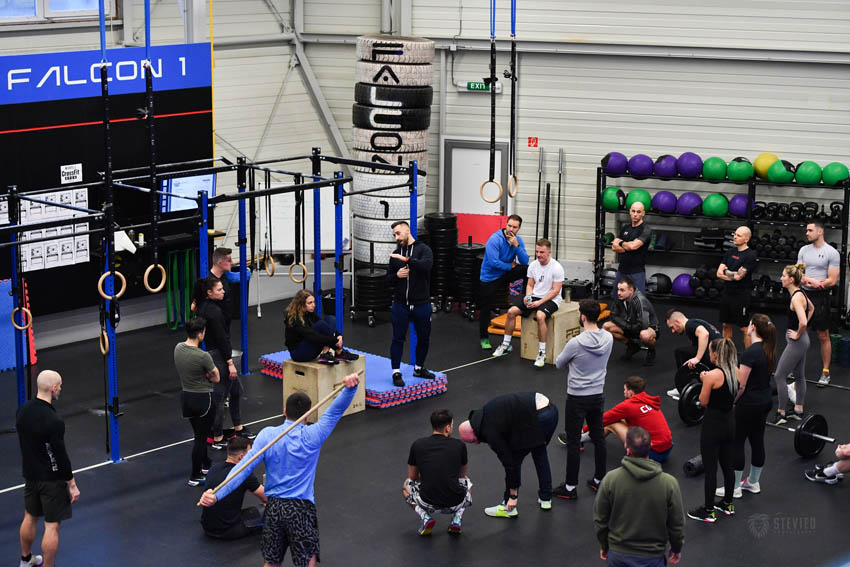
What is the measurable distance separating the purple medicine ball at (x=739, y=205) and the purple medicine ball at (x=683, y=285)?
0.99 m

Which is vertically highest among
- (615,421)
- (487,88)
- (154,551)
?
(487,88)

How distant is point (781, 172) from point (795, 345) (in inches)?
153

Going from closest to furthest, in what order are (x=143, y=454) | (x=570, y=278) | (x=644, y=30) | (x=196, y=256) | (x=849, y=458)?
(x=849, y=458)
(x=143, y=454)
(x=196, y=256)
(x=644, y=30)
(x=570, y=278)

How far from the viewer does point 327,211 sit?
45.5 feet

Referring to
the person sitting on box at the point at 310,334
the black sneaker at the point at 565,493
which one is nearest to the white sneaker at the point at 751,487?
the black sneaker at the point at 565,493

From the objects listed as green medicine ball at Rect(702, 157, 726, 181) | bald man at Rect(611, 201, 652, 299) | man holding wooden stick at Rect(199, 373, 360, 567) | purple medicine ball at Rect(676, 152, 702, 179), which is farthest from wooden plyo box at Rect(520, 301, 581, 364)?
man holding wooden stick at Rect(199, 373, 360, 567)

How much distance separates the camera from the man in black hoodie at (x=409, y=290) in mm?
9844

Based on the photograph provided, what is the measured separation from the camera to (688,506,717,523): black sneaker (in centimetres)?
768

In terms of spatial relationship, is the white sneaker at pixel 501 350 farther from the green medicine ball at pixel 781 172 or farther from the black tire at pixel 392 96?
the green medicine ball at pixel 781 172

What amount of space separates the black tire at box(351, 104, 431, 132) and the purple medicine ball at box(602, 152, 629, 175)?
2283 millimetres

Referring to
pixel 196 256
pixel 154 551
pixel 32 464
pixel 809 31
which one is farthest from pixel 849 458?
pixel 196 256

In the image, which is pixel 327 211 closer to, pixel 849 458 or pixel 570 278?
pixel 570 278

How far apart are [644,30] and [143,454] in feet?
26.2

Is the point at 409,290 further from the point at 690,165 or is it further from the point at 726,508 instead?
the point at 690,165
